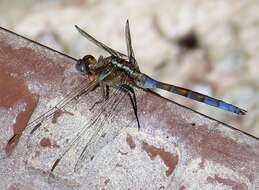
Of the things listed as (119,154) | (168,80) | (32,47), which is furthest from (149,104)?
(168,80)

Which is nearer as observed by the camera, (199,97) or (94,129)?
(94,129)

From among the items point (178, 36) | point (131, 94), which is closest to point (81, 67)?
point (131, 94)

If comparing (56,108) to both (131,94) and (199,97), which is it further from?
(199,97)

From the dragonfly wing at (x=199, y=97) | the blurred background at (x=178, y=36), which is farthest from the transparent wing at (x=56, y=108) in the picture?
the blurred background at (x=178, y=36)

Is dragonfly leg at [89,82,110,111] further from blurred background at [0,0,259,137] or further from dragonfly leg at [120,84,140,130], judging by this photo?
blurred background at [0,0,259,137]

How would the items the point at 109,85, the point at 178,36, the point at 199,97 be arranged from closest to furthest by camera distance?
the point at 109,85 < the point at 199,97 < the point at 178,36

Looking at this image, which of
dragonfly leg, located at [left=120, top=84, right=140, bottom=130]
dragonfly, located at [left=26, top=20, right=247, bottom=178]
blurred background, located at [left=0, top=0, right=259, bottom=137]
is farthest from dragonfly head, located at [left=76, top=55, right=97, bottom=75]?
blurred background, located at [left=0, top=0, right=259, bottom=137]
